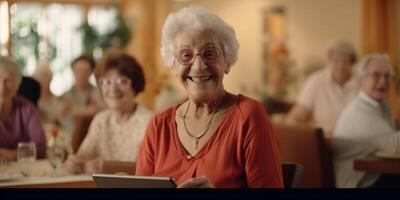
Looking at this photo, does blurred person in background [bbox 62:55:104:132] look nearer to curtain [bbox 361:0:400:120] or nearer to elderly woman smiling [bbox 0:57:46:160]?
elderly woman smiling [bbox 0:57:46:160]

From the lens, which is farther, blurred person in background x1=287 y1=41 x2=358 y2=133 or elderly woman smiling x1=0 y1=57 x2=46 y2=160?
blurred person in background x1=287 y1=41 x2=358 y2=133

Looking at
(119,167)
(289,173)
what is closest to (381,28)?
(119,167)

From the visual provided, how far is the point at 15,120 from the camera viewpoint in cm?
420

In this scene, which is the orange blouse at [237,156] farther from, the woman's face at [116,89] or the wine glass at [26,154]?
the woman's face at [116,89]

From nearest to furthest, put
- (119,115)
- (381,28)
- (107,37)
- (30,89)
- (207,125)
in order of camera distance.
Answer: (207,125) → (119,115) → (30,89) → (381,28) → (107,37)

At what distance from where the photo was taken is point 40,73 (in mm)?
6785

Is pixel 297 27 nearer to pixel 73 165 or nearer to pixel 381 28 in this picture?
pixel 381 28

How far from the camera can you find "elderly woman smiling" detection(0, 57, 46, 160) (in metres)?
4.12

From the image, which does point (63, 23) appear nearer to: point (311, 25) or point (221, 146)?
point (311, 25)

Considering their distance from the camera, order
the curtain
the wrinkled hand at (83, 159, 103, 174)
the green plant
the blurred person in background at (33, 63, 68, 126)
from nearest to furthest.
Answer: the wrinkled hand at (83, 159, 103, 174) < the blurred person in background at (33, 63, 68, 126) < the curtain < the green plant

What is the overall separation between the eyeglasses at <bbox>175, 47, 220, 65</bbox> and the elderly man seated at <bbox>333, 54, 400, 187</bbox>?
1.71 m

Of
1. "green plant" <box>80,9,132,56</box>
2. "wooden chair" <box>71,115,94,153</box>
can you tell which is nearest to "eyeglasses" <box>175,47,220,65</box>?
"wooden chair" <box>71,115,94,153</box>

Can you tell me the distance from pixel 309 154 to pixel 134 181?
1.91m

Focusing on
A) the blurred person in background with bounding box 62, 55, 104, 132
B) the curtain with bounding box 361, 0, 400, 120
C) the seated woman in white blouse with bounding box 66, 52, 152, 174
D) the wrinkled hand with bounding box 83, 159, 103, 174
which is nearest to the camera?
the wrinkled hand with bounding box 83, 159, 103, 174
